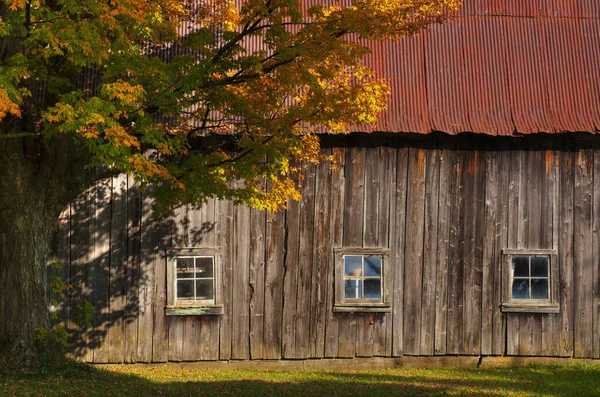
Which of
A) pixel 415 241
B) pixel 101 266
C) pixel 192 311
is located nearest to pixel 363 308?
pixel 415 241

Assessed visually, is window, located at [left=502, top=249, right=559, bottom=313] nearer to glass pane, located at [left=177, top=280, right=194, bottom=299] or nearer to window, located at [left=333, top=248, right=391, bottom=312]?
window, located at [left=333, top=248, right=391, bottom=312]

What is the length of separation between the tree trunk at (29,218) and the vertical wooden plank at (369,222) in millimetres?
5519

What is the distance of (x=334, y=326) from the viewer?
52.7ft

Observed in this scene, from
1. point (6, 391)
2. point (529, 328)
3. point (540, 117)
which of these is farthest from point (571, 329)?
point (6, 391)

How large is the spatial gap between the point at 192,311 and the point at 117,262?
5.19ft

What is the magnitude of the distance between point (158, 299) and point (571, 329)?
25.0 ft

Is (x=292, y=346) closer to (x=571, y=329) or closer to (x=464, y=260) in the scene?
(x=464, y=260)

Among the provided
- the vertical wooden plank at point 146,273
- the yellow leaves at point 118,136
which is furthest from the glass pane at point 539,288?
the yellow leaves at point 118,136

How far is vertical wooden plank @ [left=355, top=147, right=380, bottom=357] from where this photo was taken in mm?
16141

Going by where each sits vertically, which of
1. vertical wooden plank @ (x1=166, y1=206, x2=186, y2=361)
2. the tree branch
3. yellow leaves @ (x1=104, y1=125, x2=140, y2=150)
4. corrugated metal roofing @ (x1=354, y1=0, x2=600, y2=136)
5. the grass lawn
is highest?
corrugated metal roofing @ (x1=354, y1=0, x2=600, y2=136)

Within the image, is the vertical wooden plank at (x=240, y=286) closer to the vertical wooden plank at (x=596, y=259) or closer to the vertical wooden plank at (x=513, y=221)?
the vertical wooden plank at (x=513, y=221)

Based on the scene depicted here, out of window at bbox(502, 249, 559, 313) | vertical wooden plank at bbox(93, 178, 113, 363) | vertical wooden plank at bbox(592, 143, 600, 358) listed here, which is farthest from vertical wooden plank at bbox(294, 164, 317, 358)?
vertical wooden plank at bbox(592, 143, 600, 358)

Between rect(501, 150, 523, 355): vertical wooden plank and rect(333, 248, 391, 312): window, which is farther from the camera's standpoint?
rect(501, 150, 523, 355): vertical wooden plank

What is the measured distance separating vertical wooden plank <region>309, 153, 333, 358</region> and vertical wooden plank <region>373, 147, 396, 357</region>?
3.08 feet
